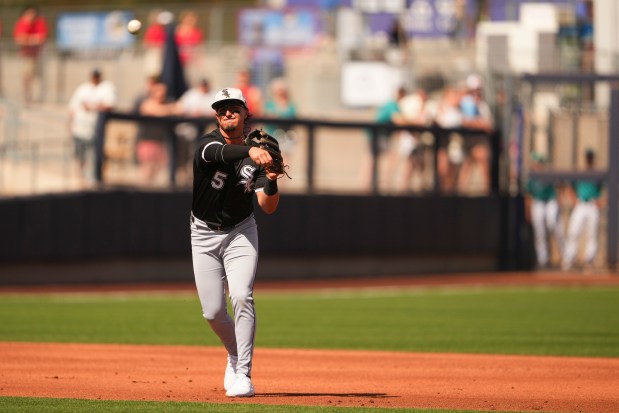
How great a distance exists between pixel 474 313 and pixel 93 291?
618 cm

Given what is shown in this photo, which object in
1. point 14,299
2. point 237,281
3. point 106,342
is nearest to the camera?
point 237,281

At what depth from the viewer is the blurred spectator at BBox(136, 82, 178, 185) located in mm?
21891

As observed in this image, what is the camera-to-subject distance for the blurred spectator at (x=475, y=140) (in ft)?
84.4

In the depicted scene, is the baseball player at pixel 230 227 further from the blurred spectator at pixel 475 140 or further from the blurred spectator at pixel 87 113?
the blurred spectator at pixel 475 140

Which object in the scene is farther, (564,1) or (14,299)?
(564,1)

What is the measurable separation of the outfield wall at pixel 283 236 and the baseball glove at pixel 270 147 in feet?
40.0

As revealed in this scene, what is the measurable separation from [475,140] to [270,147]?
17396 millimetres

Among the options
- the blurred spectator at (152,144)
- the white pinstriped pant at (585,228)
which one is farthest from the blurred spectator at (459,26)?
the blurred spectator at (152,144)

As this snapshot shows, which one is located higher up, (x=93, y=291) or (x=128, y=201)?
(x=128, y=201)

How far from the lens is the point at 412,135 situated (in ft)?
80.9

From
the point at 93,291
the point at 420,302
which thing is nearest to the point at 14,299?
the point at 93,291

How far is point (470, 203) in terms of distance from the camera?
1008 inches

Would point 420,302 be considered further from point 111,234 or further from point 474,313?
point 111,234

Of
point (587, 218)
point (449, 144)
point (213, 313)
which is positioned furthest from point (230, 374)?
point (587, 218)
